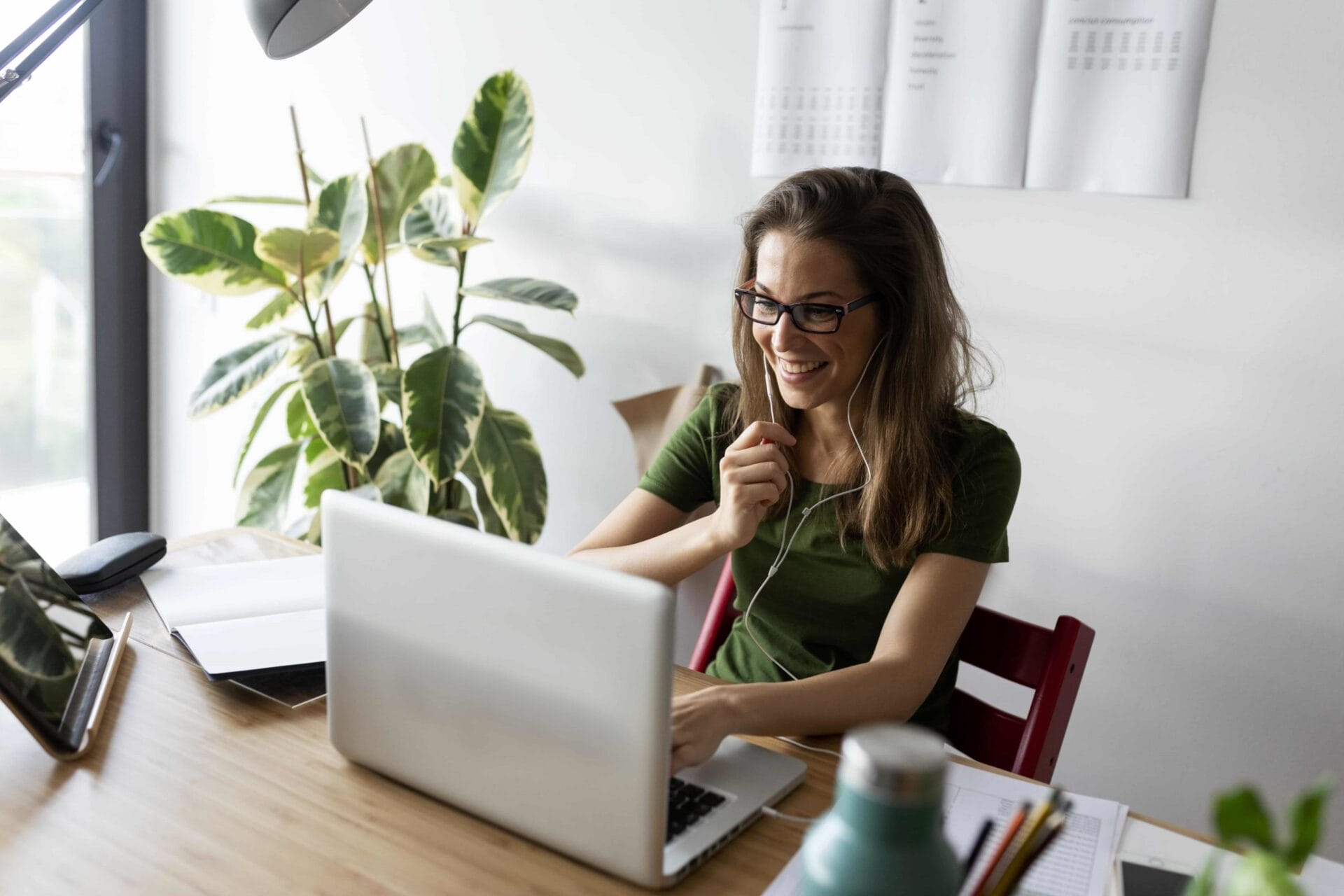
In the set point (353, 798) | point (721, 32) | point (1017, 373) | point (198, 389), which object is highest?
point (721, 32)

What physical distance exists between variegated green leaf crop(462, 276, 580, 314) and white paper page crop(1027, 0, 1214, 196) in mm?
869

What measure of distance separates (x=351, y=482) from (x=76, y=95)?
1.24 meters

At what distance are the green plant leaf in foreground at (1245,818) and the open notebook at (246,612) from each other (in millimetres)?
892

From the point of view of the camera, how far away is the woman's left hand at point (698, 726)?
0.99 metres

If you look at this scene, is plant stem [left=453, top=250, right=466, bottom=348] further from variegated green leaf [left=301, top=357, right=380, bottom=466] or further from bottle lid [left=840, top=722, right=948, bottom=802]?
bottle lid [left=840, top=722, right=948, bottom=802]

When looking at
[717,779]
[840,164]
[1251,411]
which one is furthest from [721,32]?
[717,779]

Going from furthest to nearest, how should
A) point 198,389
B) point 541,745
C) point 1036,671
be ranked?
point 198,389 < point 1036,671 < point 541,745

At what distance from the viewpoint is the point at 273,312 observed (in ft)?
7.79

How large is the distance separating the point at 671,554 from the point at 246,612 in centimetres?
51

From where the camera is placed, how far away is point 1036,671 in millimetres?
1353

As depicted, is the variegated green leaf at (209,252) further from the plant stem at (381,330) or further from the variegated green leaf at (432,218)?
the variegated green leaf at (432,218)

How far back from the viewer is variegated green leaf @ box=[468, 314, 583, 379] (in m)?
2.24

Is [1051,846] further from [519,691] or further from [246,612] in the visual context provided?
[246,612]

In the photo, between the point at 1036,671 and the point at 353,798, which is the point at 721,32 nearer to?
the point at 1036,671
